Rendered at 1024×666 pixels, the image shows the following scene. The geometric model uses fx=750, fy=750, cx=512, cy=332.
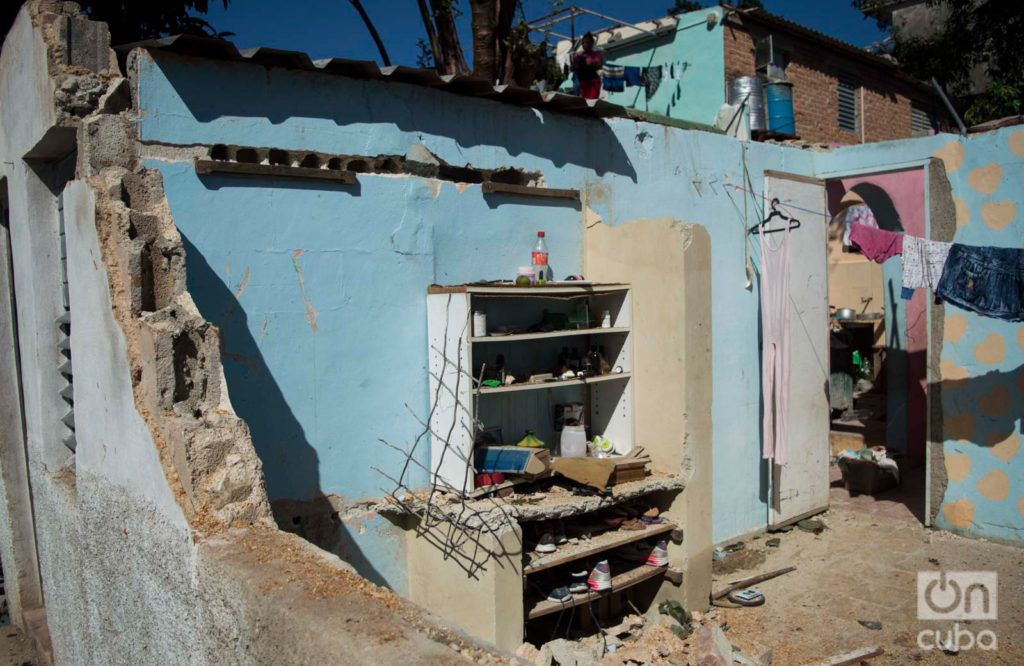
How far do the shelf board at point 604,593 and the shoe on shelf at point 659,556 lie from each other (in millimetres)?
42

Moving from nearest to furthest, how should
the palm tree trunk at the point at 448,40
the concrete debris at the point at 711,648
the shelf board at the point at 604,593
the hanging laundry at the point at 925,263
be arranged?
the concrete debris at the point at 711,648
the shelf board at the point at 604,593
the hanging laundry at the point at 925,263
the palm tree trunk at the point at 448,40

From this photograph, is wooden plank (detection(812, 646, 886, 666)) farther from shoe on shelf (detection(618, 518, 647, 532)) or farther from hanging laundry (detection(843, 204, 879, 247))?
hanging laundry (detection(843, 204, 879, 247))

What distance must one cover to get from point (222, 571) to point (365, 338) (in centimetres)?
264

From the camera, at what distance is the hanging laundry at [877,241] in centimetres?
717

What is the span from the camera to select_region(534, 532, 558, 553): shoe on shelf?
551 centimetres

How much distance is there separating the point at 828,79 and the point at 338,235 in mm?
13134

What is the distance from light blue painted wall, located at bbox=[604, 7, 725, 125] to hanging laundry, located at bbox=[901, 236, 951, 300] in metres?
6.36

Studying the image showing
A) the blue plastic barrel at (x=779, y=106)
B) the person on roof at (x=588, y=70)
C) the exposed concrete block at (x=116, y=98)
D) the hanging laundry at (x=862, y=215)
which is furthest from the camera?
the hanging laundry at (x=862, y=215)

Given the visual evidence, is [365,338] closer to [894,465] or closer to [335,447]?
[335,447]

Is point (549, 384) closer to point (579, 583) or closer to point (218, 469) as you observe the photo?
point (579, 583)

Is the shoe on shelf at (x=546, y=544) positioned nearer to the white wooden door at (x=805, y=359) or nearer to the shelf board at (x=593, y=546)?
the shelf board at (x=593, y=546)

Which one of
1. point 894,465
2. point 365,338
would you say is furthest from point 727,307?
point 365,338

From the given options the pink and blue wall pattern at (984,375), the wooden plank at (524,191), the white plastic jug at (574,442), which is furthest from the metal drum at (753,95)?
→ the white plastic jug at (574,442)

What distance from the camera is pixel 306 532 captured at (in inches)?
196
